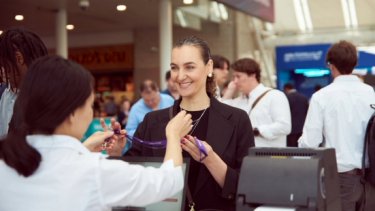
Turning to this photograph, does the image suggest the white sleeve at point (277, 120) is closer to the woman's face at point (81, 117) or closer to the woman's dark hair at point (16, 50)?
the woman's dark hair at point (16, 50)

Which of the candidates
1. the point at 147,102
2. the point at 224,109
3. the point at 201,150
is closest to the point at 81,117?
the point at 201,150

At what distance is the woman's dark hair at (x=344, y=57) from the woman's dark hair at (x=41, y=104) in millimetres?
2882

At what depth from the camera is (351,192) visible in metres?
4.09

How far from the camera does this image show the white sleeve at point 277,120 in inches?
215

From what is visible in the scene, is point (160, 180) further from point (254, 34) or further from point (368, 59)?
point (254, 34)

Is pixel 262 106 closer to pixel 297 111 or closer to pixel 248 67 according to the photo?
pixel 248 67

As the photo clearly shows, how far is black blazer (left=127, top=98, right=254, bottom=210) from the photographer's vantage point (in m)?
2.69

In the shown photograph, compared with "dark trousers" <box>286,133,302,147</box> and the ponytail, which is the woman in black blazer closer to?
the ponytail

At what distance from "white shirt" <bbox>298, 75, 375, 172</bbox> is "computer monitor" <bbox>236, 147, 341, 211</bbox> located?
1983mm

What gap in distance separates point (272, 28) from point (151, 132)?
17.4 meters

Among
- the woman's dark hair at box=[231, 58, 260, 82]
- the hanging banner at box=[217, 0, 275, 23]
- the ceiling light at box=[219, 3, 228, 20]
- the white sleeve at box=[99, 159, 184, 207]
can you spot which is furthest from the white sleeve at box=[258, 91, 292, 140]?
the ceiling light at box=[219, 3, 228, 20]

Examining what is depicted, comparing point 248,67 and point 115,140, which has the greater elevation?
point 248,67

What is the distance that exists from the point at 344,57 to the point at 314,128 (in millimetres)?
551

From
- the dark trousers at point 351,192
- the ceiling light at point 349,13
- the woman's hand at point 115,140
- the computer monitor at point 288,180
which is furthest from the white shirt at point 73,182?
the ceiling light at point 349,13
